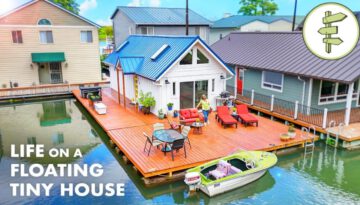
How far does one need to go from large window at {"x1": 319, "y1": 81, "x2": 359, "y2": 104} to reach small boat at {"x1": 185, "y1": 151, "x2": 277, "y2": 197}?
7.01 m

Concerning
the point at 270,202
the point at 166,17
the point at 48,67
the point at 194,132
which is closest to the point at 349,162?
the point at 270,202

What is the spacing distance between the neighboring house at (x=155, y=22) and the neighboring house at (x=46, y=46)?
6.61 meters

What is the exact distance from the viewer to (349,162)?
12039mm

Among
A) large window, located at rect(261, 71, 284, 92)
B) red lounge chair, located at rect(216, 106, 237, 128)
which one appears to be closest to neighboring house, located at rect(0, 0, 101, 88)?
large window, located at rect(261, 71, 284, 92)

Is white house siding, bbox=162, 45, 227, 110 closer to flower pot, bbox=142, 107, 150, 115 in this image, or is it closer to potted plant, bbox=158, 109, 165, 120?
potted plant, bbox=158, 109, 165, 120

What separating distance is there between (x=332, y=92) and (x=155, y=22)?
68.2ft

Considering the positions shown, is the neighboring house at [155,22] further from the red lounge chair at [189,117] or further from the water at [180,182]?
the red lounge chair at [189,117]

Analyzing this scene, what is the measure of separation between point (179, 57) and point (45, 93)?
13.0 meters

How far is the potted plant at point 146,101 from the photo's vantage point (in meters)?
16.2

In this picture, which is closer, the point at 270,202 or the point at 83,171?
the point at 270,202

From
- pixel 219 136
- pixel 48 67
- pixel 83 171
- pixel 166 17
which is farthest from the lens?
pixel 166 17

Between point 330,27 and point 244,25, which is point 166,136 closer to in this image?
point 330,27

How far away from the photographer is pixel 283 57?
17359 mm

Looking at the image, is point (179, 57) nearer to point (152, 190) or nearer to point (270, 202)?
point (152, 190)
